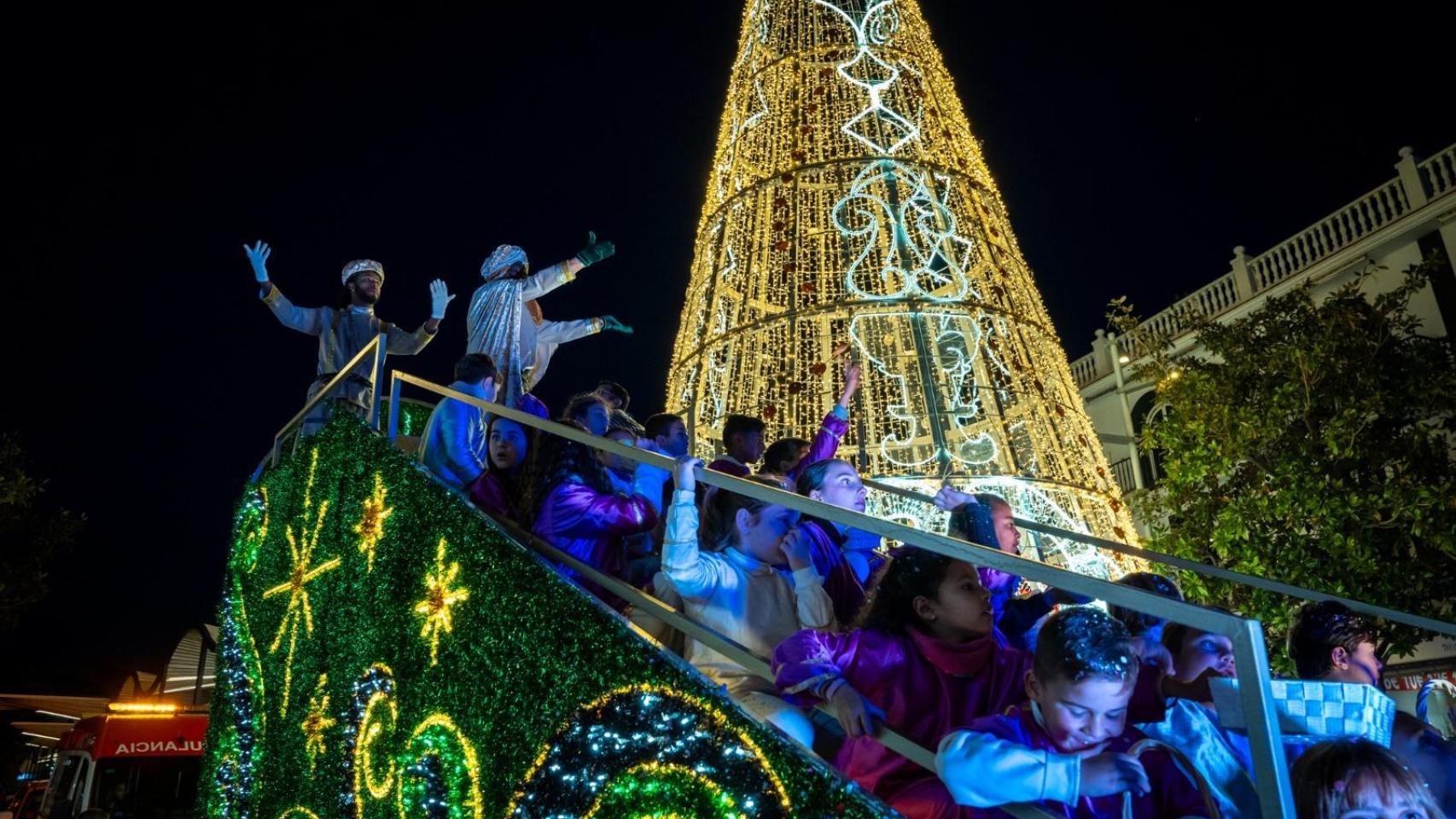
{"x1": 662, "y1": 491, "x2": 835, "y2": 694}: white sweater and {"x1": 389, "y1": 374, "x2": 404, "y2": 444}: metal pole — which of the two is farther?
{"x1": 389, "y1": 374, "x2": 404, "y2": 444}: metal pole

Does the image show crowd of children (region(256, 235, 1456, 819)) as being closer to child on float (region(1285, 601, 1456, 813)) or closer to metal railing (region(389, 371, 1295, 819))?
child on float (region(1285, 601, 1456, 813))

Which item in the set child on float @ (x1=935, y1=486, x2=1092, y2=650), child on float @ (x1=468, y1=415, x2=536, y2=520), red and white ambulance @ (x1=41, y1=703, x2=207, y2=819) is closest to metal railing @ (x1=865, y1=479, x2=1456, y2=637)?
child on float @ (x1=935, y1=486, x2=1092, y2=650)

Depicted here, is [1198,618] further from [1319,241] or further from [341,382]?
[1319,241]

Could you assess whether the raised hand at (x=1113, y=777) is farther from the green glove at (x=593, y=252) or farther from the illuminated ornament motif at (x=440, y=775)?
the green glove at (x=593, y=252)

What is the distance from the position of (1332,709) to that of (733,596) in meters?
1.63

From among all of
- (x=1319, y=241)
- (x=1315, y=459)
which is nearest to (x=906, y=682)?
(x=1315, y=459)

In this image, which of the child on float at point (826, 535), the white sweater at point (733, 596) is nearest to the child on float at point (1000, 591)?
the child on float at point (826, 535)

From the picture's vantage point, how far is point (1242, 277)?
47.4 ft

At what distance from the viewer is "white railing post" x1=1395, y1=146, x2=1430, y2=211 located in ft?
40.0

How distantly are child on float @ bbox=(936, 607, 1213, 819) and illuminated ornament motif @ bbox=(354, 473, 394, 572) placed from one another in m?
2.82

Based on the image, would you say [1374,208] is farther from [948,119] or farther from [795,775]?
[795,775]

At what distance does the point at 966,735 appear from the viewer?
70.8 inches

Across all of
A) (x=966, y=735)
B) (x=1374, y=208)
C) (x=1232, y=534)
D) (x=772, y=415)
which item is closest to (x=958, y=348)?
(x=772, y=415)

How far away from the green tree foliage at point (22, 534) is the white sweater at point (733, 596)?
15023 mm
